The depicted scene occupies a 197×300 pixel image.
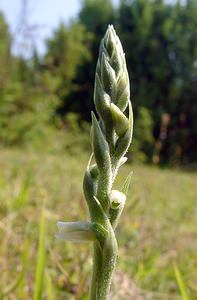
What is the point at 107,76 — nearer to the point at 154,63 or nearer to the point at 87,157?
the point at 87,157

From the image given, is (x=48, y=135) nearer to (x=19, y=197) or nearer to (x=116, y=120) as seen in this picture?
(x=19, y=197)

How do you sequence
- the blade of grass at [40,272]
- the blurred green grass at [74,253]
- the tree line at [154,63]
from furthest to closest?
1. the tree line at [154,63]
2. the blurred green grass at [74,253]
3. the blade of grass at [40,272]

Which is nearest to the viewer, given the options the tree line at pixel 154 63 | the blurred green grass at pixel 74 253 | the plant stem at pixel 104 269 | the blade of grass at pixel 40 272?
the plant stem at pixel 104 269

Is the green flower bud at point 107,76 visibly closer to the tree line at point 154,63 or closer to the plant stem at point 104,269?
Answer: the plant stem at point 104,269

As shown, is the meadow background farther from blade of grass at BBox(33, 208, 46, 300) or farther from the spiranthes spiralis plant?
the spiranthes spiralis plant

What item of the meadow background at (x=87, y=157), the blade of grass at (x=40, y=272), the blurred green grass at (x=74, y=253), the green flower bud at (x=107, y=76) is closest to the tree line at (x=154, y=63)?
the meadow background at (x=87, y=157)

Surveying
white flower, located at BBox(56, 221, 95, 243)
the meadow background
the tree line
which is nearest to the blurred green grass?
the meadow background
